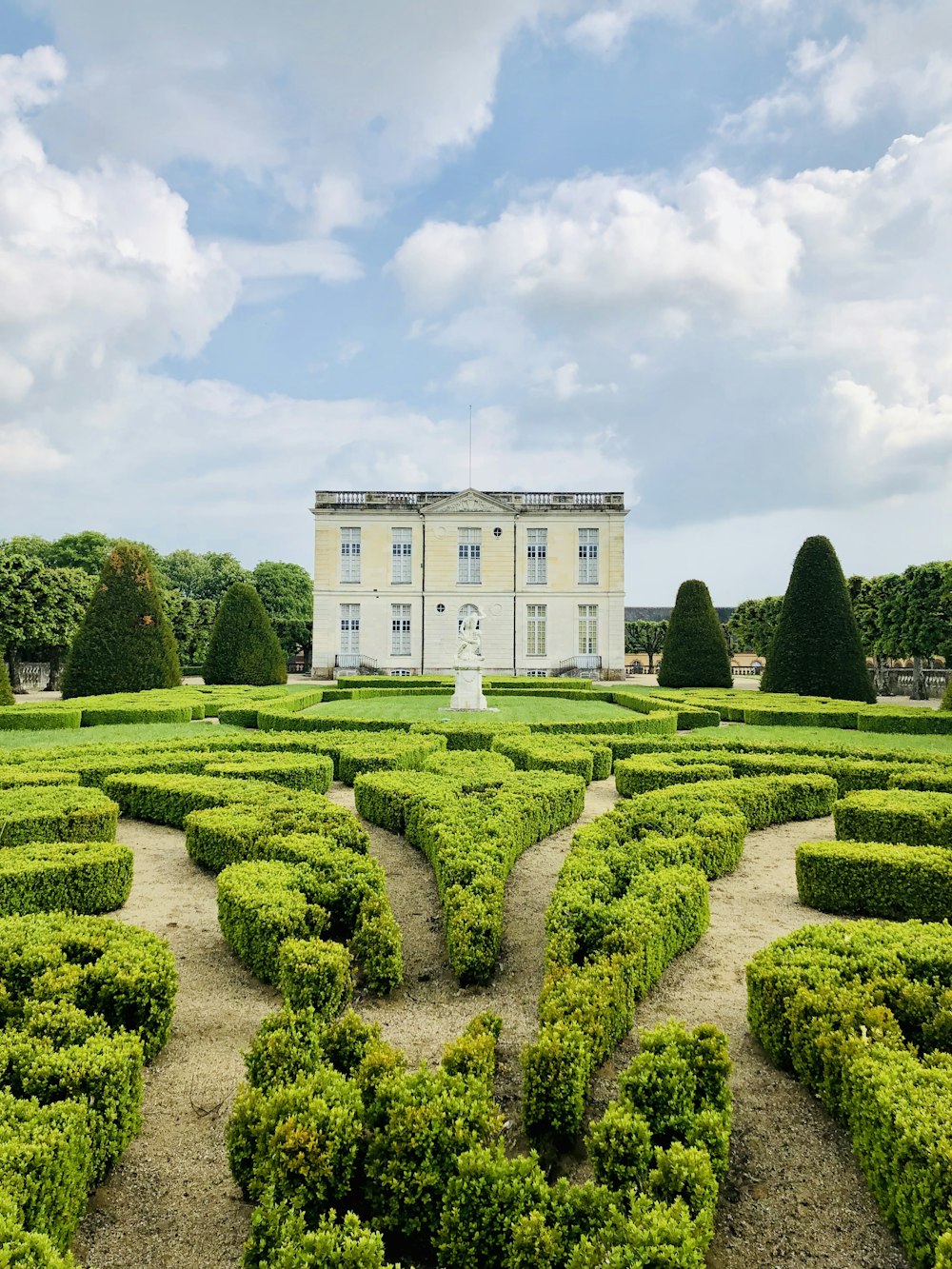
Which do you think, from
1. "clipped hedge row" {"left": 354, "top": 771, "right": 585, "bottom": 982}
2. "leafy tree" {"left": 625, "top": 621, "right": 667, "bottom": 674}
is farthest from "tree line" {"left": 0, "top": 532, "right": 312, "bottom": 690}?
"leafy tree" {"left": 625, "top": 621, "right": 667, "bottom": 674}

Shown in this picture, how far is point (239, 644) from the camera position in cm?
2672

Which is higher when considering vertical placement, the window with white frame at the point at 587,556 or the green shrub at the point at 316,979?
the window with white frame at the point at 587,556

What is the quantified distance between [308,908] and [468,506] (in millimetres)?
36832

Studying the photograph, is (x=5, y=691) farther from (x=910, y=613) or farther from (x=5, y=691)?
(x=910, y=613)

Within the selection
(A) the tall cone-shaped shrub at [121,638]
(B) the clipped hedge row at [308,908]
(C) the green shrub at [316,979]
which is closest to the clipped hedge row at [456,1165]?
(C) the green shrub at [316,979]

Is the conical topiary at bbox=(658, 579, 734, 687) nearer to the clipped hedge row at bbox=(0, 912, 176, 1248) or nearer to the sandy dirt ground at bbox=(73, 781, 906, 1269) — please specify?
the sandy dirt ground at bbox=(73, 781, 906, 1269)

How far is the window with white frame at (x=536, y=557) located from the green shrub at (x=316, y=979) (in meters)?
37.0

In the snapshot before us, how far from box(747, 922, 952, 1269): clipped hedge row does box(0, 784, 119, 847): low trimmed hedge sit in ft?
17.8

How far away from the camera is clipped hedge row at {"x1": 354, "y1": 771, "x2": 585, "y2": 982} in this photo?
14.5 feet

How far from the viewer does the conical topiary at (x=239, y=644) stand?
87.1 feet

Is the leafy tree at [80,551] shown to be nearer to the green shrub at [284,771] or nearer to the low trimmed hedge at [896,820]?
the green shrub at [284,771]

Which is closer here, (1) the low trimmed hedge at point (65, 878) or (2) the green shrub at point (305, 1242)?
(2) the green shrub at point (305, 1242)

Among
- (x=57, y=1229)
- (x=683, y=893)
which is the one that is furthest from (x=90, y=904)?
(x=683, y=893)

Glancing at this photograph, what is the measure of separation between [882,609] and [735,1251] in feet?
115
